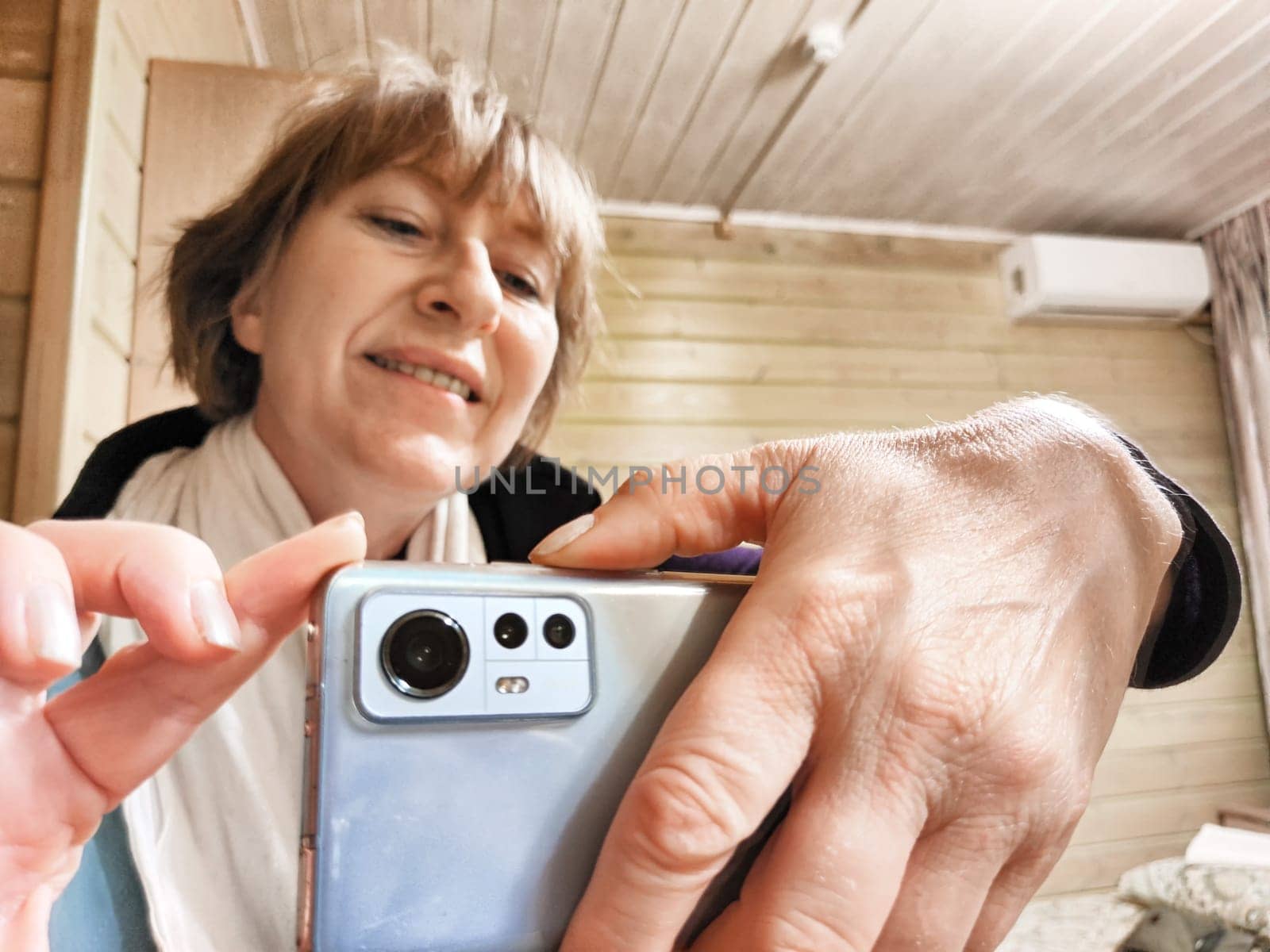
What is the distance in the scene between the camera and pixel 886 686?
0.25 metres

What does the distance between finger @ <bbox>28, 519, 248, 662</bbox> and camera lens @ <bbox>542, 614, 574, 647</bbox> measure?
99 mm

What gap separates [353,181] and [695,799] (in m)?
0.58

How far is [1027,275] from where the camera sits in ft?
6.92

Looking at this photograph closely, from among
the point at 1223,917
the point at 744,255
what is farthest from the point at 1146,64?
the point at 1223,917

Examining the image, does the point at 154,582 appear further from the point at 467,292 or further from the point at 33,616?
the point at 467,292

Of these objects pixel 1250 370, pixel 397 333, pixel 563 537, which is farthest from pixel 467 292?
pixel 1250 370

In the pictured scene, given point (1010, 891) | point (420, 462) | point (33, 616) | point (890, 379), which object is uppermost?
point (890, 379)

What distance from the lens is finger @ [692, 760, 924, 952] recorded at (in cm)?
23

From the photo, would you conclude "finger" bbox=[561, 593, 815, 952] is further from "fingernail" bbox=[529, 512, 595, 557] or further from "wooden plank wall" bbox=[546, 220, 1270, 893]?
"wooden plank wall" bbox=[546, 220, 1270, 893]

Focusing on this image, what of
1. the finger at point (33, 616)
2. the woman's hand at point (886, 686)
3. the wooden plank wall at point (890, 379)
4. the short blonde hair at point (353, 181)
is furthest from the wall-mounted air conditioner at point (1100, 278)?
the finger at point (33, 616)

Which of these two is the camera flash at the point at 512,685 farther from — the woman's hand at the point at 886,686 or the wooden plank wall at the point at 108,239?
the wooden plank wall at the point at 108,239

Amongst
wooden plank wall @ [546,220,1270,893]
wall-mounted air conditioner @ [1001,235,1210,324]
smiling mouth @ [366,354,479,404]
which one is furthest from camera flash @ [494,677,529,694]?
wall-mounted air conditioner @ [1001,235,1210,324]

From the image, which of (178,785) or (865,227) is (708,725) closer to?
(178,785)

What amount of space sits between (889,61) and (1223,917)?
5.57 ft
